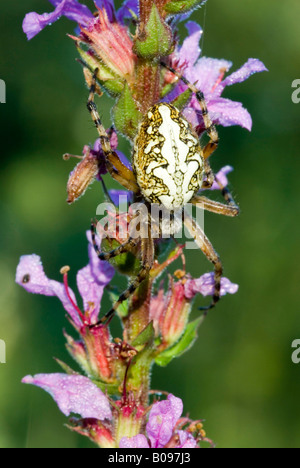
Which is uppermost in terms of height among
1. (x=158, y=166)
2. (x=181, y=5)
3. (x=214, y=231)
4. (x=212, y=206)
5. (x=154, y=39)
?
(x=214, y=231)

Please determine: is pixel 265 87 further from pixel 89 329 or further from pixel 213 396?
pixel 89 329

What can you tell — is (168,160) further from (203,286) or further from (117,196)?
(203,286)

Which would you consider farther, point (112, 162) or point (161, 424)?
point (112, 162)

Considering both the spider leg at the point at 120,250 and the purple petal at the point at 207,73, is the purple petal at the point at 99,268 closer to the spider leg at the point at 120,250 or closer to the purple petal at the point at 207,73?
the spider leg at the point at 120,250

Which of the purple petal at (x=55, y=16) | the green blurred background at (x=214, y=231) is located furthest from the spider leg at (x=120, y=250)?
the green blurred background at (x=214, y=231)

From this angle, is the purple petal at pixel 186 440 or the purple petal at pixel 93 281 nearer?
the purple petal at pixel 186 440

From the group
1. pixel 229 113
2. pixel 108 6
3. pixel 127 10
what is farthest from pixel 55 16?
pixel 229 113
